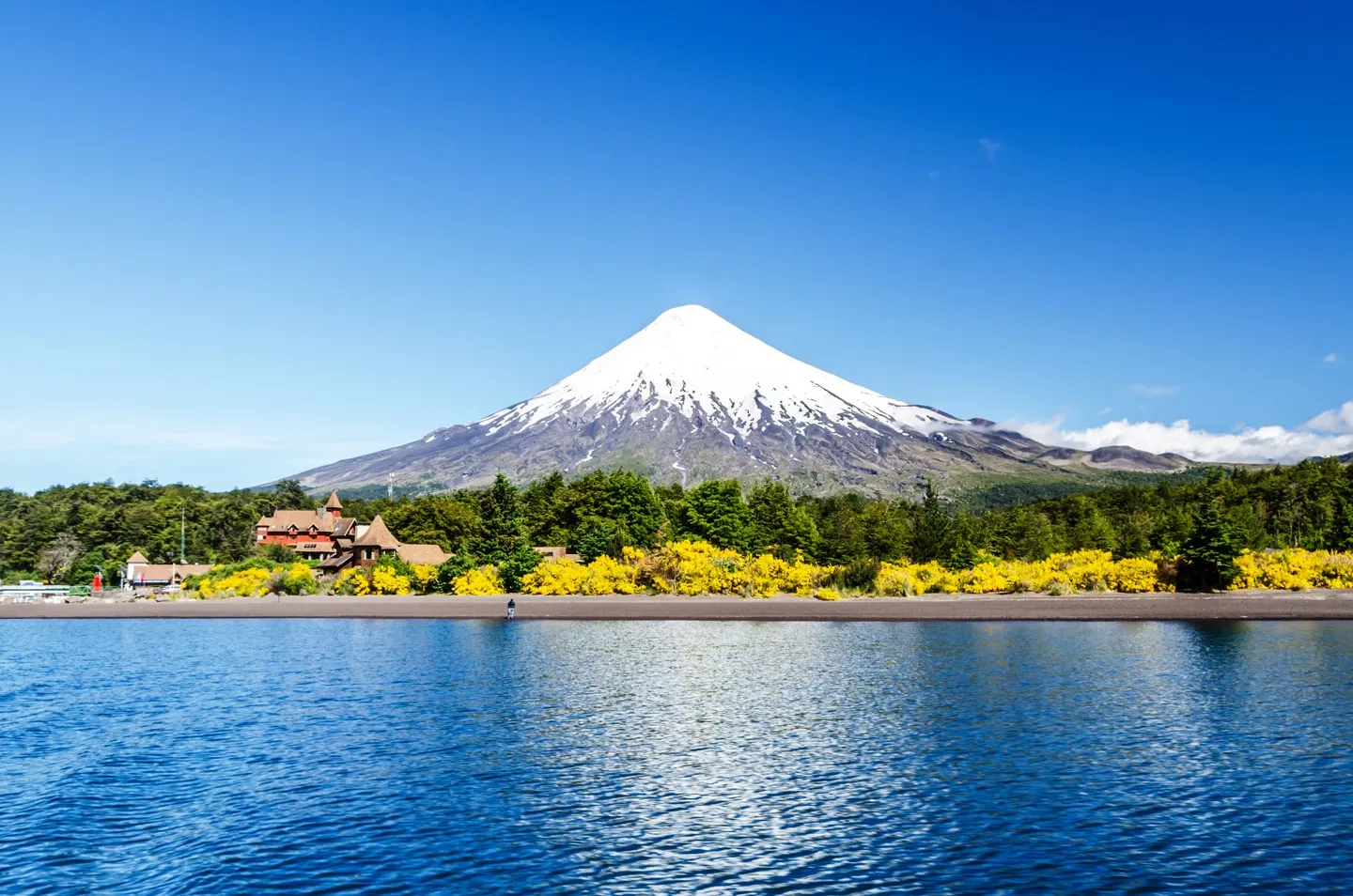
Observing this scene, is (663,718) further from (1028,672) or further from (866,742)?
(1028,672)

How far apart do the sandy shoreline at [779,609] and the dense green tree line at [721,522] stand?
7304 mm

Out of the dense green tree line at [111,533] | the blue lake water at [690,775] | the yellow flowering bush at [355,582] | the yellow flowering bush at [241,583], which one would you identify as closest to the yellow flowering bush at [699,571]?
the yellow flowering bush at [355,582]

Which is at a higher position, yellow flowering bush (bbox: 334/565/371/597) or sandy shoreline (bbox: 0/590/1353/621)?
yellow flowering bush (bbox: 334/565/371/597)

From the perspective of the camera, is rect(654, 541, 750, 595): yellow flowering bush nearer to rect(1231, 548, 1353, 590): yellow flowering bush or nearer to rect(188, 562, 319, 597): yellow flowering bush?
rect(188, 562, 319, 597): yellow flowering bush

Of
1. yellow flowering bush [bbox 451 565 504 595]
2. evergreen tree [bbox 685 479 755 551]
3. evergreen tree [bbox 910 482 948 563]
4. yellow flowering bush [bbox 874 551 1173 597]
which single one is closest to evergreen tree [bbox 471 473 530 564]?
yellow flowering bush [bbox 451 565 504 595]

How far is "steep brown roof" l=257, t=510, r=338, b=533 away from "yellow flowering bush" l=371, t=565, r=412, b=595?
1954 inches

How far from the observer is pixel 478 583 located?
278 ft

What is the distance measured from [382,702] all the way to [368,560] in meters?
73.0

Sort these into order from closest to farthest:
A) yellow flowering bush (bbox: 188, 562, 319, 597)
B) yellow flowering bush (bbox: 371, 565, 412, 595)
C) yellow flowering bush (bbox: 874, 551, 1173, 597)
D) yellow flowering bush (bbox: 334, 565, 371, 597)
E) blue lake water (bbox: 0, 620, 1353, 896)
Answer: blue lake water (bbox: 0, 620, 1353, 896), yellow flowering bush (bbox: 874, 551, 1173, 597), yellow flowering bush (bbox: 371, 565, 412, 595), yellow flowering bush (bbox: 334, 565, 371, 597), yellow flowering bush (bbox: 188, 562, 319, 597)

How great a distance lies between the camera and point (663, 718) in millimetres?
29453

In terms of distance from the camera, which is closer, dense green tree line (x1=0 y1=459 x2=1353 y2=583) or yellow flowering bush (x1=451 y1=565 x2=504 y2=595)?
yellow flowering bush (x1=451 y1=565 x2=504 y2=595)

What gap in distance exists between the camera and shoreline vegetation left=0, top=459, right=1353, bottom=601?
76.2 m

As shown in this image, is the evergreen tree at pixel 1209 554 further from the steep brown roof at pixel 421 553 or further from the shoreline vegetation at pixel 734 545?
the steep brown roof at pixel 421 553

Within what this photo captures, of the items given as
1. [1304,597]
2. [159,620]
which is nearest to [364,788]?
[159,620]
